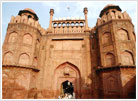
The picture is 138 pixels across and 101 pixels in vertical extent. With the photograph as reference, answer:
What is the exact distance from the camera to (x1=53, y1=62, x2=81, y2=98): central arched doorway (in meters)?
11.9

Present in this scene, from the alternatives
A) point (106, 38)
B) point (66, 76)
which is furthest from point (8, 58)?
point (106, 38)

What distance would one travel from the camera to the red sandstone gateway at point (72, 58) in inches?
383

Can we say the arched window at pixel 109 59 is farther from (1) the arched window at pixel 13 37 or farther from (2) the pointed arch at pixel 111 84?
(1) the arched window at pixel 13 37

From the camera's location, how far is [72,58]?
12.9 metres

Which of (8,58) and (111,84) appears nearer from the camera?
(111,84)

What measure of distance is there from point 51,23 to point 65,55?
5.36 m

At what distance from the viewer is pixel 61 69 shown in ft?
42.3

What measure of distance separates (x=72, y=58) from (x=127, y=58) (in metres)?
5.79

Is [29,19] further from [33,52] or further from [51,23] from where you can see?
[33,52]

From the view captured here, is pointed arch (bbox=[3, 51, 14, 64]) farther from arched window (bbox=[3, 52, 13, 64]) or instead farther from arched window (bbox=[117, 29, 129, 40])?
arched window (bbox=[117, 29, 129, 40])

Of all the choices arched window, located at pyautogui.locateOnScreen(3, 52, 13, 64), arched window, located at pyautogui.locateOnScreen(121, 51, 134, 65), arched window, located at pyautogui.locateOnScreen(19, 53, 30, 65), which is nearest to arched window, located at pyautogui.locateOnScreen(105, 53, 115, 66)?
arched window, located at pyautogui.locateOnScreen(121, 51, 134, 65)

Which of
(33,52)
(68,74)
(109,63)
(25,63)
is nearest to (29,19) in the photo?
(33,52)

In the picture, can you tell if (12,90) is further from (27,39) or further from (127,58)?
(127,58)

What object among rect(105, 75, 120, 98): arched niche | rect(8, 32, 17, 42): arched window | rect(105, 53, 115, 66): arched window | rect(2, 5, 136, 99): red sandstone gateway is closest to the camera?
rect(105, 75, 120, 98): arched niche
